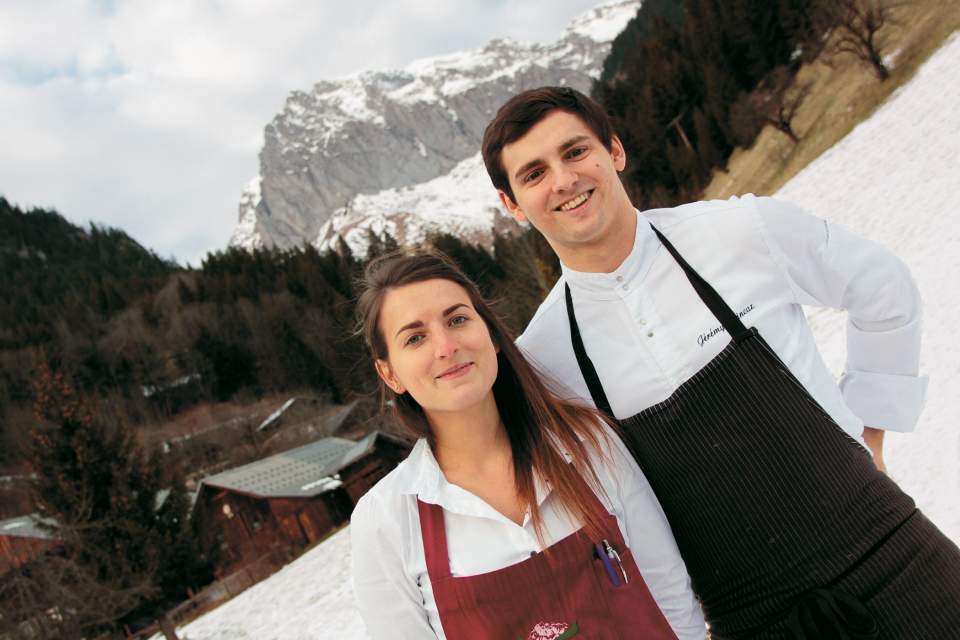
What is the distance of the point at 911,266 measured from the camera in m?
10.6

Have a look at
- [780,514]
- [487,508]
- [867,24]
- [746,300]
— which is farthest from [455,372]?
[867,24]

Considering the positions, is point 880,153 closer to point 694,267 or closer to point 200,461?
point 694,267

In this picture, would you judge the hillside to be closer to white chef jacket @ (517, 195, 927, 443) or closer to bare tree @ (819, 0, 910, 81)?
bare tree @ (819, 0, 910, 81)

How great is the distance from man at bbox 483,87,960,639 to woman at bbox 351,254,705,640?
0.59 feet

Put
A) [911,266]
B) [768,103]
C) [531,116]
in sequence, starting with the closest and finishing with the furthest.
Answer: [531,116] → [911,266] → [768,103]

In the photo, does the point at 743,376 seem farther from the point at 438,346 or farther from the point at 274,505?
the point at 274,505

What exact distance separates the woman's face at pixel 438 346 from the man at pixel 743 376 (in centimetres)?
47

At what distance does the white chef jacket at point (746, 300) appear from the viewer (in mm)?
2270

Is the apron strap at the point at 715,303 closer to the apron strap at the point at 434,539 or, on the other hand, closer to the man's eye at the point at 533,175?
the man's eye at the point at 533,175

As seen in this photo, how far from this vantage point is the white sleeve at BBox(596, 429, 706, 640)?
223 centimetres

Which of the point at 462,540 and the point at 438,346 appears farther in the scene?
the point at 438,346

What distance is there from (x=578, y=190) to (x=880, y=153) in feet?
69.6

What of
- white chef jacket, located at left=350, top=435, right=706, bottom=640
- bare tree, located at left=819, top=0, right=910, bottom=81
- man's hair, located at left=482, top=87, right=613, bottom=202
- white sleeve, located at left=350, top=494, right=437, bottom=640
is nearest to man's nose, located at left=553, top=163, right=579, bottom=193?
man's hair, located at left=482, top=87, right=613, bottom=202

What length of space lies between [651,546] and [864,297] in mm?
1355
